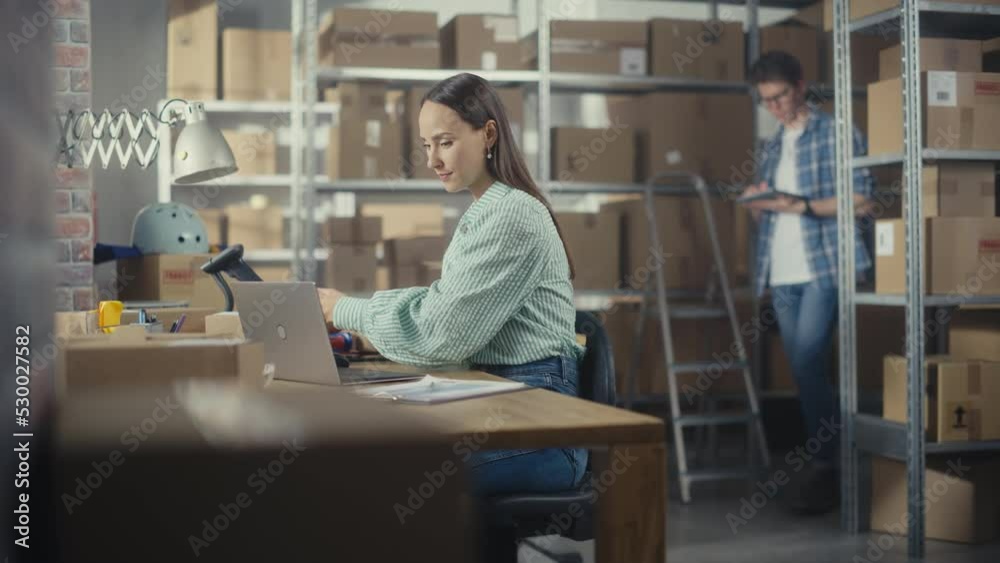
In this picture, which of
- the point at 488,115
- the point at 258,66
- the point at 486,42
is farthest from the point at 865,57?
the point at 488,115

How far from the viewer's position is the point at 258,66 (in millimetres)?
5484

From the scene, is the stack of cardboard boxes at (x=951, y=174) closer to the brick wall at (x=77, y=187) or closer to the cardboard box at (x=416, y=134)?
the cardboard box at (x=416, y=134)

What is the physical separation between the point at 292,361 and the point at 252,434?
114 cm

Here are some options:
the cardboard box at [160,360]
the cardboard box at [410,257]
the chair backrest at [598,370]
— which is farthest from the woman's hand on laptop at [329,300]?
the cardboard box at [410,257]

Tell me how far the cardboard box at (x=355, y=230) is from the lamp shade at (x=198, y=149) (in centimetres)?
226

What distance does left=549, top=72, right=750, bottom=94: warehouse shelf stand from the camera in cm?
543

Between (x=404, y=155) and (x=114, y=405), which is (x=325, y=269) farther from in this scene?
(x=114, y=405)

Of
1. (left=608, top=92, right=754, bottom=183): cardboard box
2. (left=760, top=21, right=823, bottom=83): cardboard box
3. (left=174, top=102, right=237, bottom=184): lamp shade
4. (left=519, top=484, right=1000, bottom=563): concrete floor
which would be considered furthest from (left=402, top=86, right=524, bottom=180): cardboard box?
(left=174, top=102, right=237, bottom=184): lamp shade

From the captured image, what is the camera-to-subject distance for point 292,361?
2.10 metres

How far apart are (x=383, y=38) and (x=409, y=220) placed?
855mm

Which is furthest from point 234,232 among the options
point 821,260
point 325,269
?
point 821,260

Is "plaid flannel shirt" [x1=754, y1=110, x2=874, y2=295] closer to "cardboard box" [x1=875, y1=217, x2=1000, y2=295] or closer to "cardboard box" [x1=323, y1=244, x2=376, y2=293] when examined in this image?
"cardboard box" [x1=875, y1=217, x2=1000, y2=295]

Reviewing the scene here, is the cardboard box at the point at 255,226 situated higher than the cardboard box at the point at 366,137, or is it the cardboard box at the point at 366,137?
the cardboard box at the point at 366,137

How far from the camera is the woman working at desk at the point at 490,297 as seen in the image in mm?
2125
